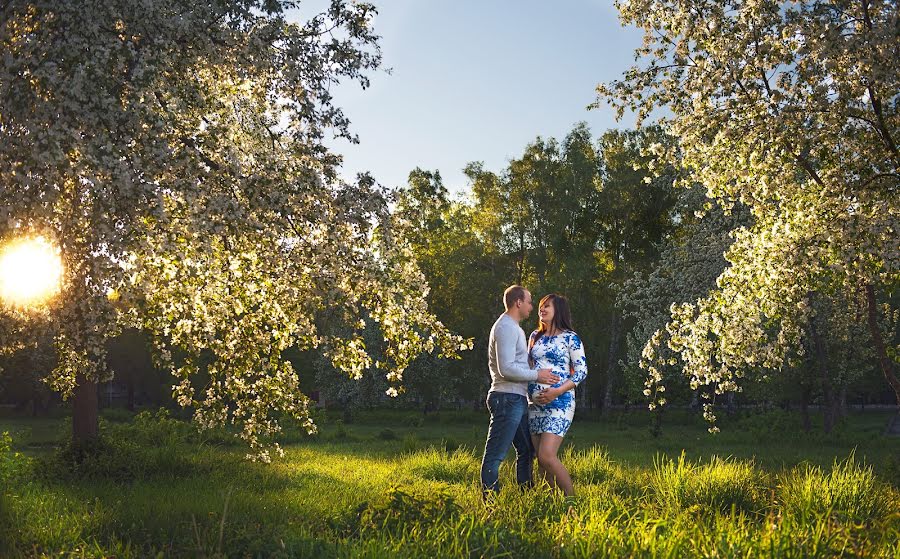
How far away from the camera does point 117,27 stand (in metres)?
7.88

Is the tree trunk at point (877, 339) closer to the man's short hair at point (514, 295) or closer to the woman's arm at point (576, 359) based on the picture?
the woman's arm at point (576, 359)

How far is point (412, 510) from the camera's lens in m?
7.28

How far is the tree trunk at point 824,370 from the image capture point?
78.9ft

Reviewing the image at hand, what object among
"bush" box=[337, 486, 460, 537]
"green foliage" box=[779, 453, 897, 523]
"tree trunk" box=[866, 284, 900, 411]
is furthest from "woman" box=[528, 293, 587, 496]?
"tree trunk" box=[866, 284, 900, 411]

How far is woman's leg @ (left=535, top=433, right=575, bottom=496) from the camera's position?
823cm

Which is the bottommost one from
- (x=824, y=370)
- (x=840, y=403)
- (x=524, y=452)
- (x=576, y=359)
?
(x=840, y=403)

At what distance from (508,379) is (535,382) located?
0.30 metres

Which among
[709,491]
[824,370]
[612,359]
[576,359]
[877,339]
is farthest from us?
[612,359]

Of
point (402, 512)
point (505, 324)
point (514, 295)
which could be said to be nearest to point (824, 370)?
point (514, 295)

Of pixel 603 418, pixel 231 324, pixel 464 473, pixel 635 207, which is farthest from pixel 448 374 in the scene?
pixel 231 324

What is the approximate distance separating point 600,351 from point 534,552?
134 feet

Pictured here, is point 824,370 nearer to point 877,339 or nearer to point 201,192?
point 877,339

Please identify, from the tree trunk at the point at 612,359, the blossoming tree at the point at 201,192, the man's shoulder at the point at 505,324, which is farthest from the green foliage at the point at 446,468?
the tree trunk at the point at 612,359

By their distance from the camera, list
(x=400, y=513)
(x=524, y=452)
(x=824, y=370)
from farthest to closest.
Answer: (x=824, y=370) < (x=524, y=452) < (x=400, y=513)
